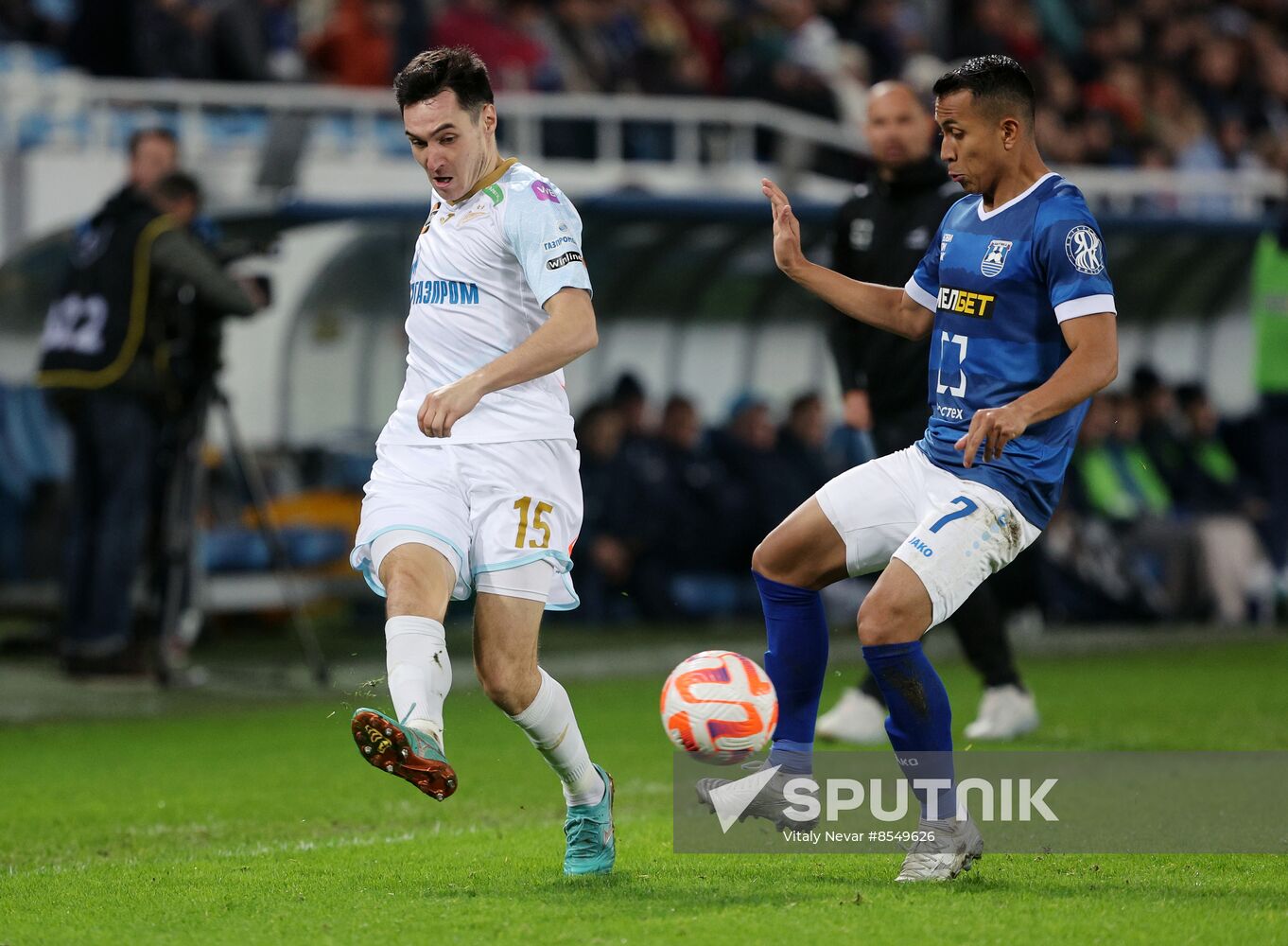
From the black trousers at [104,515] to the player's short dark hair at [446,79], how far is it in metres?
5.44

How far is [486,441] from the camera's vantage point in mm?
5246

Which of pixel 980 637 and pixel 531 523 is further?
pixel 980 637

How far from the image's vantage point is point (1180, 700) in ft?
33.3

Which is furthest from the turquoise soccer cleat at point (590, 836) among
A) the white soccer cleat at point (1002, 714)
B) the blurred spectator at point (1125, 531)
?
the blurred spectator at point (1125, 531)

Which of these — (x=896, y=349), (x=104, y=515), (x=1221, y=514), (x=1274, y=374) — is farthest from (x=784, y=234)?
(x=1221, y=514)

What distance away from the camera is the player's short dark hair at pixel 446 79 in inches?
204

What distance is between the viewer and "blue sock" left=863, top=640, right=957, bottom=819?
5.27 m

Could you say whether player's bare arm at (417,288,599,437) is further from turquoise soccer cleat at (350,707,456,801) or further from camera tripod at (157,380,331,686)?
camera tripod at (157,380,331,686)

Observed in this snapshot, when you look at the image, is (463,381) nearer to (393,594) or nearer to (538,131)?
(393,594)

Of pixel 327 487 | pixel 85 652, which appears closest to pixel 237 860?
pixel 85 652

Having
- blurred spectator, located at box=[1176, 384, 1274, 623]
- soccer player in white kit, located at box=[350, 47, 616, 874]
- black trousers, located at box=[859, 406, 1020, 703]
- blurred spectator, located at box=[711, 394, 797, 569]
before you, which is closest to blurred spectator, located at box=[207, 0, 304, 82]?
blurred spectator, located at box=[711, 394, 797, 569]

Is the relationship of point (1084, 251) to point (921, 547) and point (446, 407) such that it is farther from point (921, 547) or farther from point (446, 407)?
point (446, 407)

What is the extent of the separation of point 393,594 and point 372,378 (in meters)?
9.20

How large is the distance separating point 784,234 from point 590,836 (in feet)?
5.68
